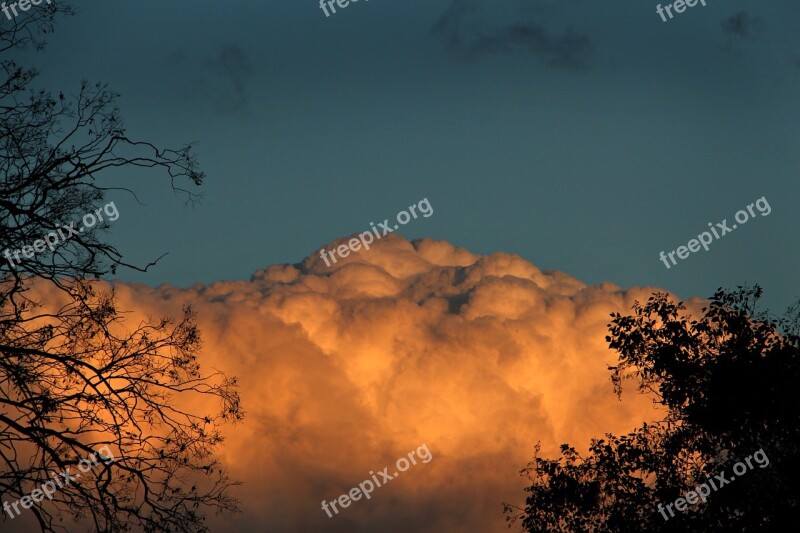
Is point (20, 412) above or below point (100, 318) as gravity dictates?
below

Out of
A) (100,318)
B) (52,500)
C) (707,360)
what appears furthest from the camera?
(707,360)

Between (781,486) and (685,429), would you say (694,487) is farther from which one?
(781,486)

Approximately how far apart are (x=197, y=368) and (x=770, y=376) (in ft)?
42.6

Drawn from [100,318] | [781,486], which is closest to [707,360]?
[781,486]

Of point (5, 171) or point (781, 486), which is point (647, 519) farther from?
point (5, 171)

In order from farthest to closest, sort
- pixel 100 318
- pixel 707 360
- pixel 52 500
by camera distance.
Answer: pixel 707 360 → pixel 100 318 → pixel 52 500

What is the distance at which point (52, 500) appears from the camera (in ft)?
42.8

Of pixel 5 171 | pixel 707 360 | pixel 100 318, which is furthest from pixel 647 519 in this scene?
pixel 5 171

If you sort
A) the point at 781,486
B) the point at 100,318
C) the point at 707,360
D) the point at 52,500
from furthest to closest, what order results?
the point at 707,360, the point at 781,486, the point at 100,318, the point at 52,500

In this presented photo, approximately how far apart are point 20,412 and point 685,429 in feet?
51.8

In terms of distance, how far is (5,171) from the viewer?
13734 mm

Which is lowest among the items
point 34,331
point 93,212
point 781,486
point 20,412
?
point 781,486

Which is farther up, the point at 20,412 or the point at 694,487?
the point at 20,412

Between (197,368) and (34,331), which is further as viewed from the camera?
(197,368)
